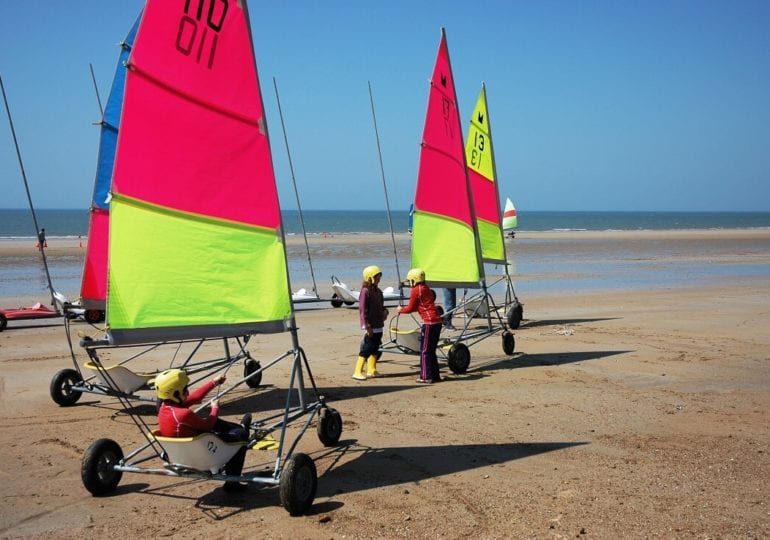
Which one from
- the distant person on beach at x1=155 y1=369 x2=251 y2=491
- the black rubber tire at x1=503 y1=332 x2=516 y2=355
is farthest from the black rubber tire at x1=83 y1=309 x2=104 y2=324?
the black rubber tire at x1=503 y1=332 x2=516 y2=355

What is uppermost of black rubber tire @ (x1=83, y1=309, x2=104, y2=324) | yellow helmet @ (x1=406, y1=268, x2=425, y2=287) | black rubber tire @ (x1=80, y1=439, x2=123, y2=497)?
yellow helmet @ (x1=406, y1=268, x2=425, y2=287)

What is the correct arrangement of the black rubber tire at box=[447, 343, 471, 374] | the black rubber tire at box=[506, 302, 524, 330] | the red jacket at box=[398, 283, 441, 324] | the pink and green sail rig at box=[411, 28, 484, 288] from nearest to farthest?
the red jacket at box=[398, 283, 441, 324] → the black rubber tire at box=[447, 343, 471, 374] → the pink and green sail rig at box=[411, 28, 484, 288] → the black rubber tire at box=[506, 302, 524, 330]

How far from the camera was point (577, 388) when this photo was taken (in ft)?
28.7

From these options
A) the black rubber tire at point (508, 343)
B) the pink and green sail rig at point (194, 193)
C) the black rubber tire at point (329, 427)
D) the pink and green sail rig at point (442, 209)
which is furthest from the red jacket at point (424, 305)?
the pink and green sail rig at point (194, 193)

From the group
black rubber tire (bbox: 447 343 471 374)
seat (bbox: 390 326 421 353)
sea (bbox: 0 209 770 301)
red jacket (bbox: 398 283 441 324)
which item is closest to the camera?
red jacket (bbox: 398 283 441 324)

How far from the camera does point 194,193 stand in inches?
225

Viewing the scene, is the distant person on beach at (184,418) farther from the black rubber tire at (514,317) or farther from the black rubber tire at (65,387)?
the black rubber tire at (514,317)

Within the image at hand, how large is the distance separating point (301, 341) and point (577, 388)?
537cm

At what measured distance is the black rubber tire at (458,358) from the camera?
977 cm

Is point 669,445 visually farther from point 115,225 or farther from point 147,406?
point 147,406

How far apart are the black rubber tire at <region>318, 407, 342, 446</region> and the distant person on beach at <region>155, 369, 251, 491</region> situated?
1.12 meters

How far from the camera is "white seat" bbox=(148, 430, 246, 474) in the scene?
4.94 meters

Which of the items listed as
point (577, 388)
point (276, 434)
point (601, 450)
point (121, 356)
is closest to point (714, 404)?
point (577, 388)

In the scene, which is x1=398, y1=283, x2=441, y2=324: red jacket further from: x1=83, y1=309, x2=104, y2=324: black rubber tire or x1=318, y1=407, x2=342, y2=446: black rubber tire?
x1=83, y1=309, x2=104, y2=324: black rubber tire
